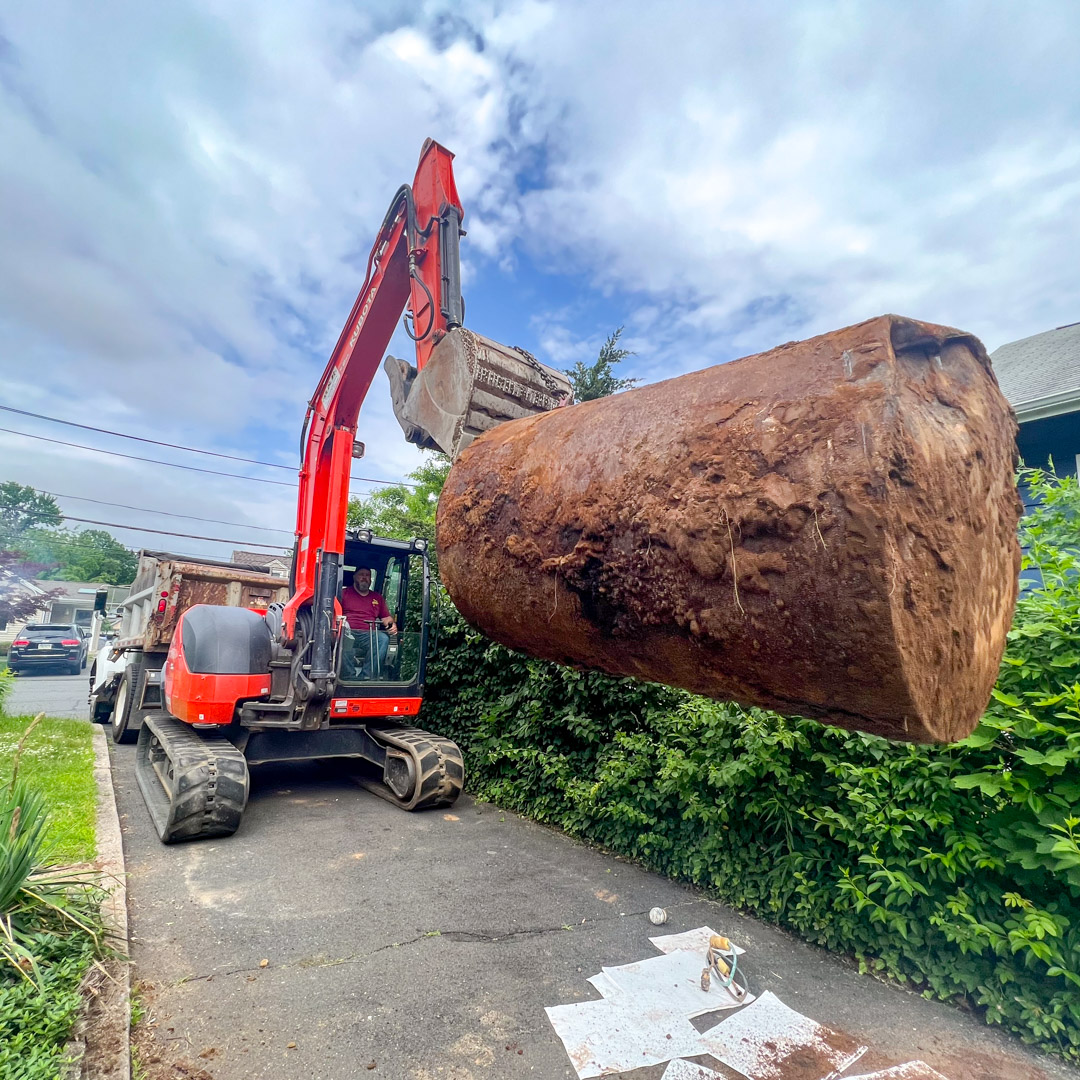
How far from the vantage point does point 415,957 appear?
331 cm

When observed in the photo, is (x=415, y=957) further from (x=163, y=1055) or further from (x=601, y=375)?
(x=601, y=375)

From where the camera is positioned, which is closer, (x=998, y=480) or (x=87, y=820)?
(x=998, y=480)

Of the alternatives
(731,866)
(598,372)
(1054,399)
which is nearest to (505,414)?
(731,866)

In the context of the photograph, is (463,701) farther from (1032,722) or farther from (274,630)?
(1032,722)

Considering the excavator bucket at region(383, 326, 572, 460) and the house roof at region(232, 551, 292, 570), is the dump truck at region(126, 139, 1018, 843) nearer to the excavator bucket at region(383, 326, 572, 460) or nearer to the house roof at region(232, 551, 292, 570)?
the excavator bucket at region(383, 326, 572, 460)

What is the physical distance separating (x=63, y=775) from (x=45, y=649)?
71.8ft

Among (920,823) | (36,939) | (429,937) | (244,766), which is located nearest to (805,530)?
(920,823)

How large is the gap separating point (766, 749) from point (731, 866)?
95 centimetres

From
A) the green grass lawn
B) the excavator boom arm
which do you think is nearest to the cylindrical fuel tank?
the excavator boom arm

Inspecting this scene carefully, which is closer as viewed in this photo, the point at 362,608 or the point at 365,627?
the point at 365,627

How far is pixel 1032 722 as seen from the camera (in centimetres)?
277

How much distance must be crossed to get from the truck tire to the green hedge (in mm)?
7100

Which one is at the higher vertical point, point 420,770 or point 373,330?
point 373,330

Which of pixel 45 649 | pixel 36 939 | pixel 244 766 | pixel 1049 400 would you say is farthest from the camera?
pixel 45 649
